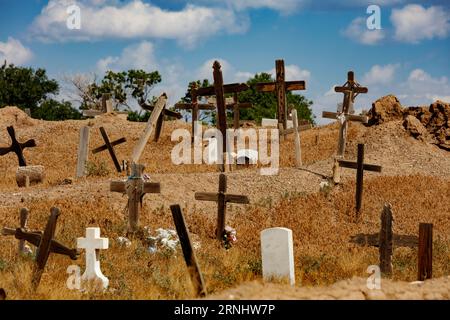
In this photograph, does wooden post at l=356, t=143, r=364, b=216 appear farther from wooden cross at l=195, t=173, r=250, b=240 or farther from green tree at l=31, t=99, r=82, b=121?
green tree at l=31, t=99, r=82, b=121

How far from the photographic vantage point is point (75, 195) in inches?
733

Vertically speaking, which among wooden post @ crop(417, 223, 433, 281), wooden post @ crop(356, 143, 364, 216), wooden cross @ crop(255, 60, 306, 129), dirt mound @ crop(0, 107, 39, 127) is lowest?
wooden post @ crop(417, 223, 433, 281)

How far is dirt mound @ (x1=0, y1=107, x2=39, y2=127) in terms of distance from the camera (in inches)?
1652

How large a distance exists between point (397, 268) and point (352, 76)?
1632 centimetres

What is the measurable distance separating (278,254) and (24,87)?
201 ft

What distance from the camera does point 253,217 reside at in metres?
18.9

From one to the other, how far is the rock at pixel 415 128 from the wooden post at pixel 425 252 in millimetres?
17909

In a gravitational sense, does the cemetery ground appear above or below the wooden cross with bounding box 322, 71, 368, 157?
below

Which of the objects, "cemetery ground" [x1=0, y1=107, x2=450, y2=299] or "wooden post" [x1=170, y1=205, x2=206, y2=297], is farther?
"cemetery ground" [x1=0, y1=107, x2=450, y2=299]

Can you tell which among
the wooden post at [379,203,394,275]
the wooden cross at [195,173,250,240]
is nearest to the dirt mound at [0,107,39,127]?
the wooden cross at [195,173,250,240]

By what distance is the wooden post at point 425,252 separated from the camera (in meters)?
12.4

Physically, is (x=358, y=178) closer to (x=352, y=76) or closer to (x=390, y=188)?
(x=390, y=188)

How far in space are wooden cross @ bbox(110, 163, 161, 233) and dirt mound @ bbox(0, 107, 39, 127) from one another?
27.6 m

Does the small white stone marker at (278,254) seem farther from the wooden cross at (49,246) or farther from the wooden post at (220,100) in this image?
the wooden post at (220,100)
